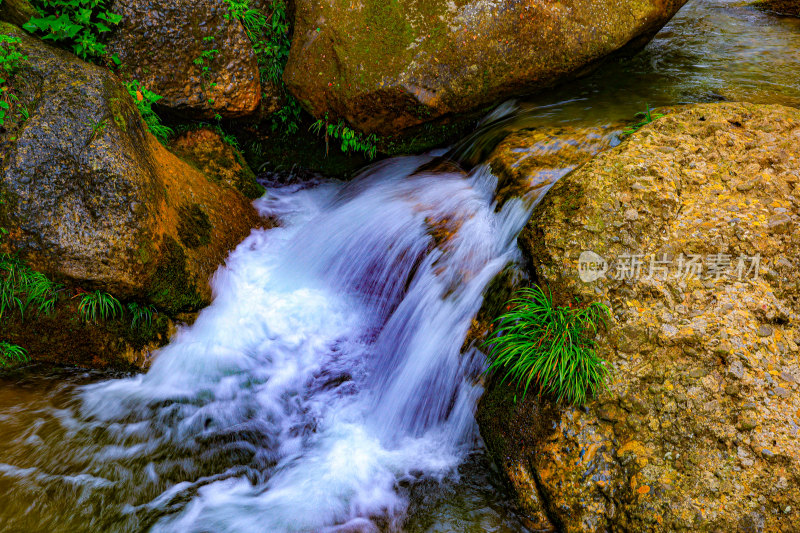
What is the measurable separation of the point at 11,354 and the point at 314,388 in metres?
2.49

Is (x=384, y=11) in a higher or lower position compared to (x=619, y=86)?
higher

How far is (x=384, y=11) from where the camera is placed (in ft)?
17.4

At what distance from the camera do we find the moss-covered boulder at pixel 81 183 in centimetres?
379

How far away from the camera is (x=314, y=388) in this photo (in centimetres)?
420

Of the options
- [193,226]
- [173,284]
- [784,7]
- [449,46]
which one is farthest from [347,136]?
[784,7]

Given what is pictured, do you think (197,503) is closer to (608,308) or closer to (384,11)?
(608,308)

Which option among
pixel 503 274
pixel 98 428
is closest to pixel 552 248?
pixel 503 274

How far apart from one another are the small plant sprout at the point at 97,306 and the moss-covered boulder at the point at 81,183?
0.08m


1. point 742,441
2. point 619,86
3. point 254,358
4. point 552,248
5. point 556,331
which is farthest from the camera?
point 619,86

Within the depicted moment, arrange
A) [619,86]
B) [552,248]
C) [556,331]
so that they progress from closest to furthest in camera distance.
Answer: [556,331], [552,248], [619,86]

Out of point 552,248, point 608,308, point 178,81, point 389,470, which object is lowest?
point 389,470

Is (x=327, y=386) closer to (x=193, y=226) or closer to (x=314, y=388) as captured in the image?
(x=314, y=388)

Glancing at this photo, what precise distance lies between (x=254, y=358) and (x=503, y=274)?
2392mm

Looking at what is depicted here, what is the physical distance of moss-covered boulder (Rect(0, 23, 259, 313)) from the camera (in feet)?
12.4
